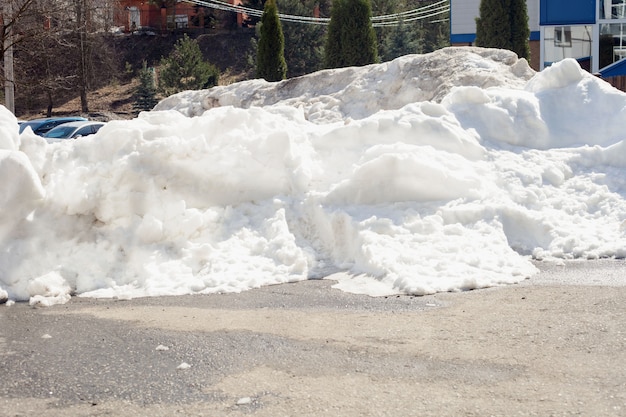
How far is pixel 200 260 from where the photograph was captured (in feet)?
26.3

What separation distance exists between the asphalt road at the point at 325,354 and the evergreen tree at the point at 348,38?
70.2 ft

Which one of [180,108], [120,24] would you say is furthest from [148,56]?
[180,108]

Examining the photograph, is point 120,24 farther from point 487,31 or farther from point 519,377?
point 519,377

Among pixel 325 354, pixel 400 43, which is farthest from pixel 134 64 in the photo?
pixel 325 354

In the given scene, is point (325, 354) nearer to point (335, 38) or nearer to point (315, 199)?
point (315, 199)

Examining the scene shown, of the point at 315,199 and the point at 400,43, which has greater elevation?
the point at 400,43

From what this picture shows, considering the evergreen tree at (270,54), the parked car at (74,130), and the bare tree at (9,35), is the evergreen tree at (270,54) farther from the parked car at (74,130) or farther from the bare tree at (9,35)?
the bare tree at (9,35)

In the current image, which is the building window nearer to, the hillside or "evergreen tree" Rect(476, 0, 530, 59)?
"evergreen tree" Rect(476, 0, 530, 59)

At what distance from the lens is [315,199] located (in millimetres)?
8844

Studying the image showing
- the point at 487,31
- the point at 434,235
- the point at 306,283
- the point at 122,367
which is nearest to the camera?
the point at 122,367

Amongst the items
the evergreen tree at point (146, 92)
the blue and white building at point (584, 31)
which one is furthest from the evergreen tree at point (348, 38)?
the blue and white building at point (584, 31)

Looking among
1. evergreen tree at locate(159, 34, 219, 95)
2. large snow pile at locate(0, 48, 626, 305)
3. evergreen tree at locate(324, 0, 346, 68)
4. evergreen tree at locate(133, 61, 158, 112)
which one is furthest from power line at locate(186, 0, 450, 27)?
large snow pile at locate(0, 48, 626, 305)

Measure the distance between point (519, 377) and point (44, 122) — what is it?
2336cm

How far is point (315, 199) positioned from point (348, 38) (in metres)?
20.3
